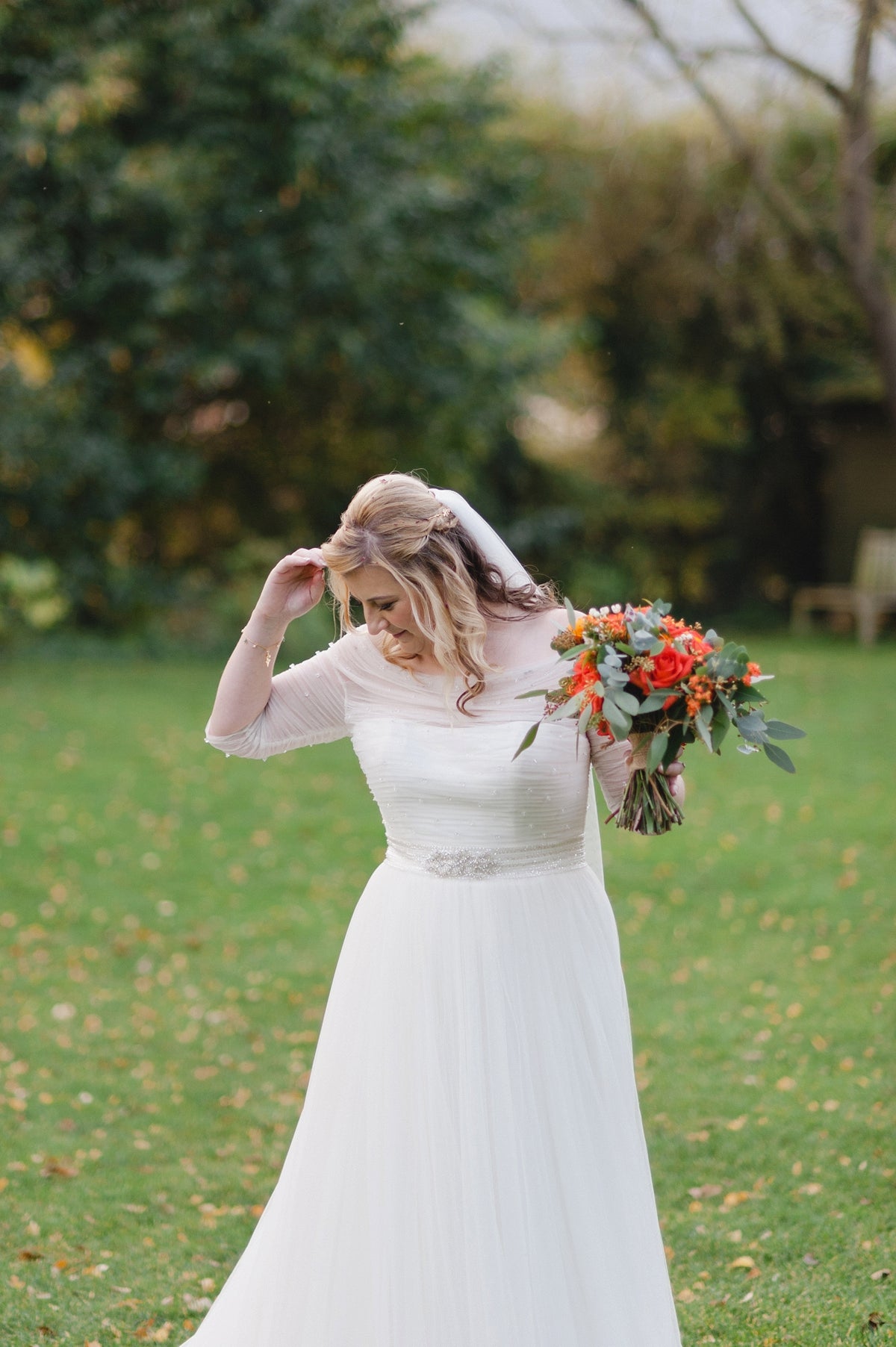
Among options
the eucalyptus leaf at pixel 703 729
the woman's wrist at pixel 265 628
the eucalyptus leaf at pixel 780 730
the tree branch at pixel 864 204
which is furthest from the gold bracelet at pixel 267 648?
the tree branch at pixel 864 204

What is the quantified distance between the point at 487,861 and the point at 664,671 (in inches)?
24.7

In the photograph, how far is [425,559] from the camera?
9.77 feet

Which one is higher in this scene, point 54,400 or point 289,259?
point 289,259

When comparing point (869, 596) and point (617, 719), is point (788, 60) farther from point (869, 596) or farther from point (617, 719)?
point (617, 719)

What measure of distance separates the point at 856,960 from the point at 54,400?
36.4 feet

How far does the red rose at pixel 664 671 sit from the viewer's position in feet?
8.98

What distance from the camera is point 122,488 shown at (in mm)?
15664

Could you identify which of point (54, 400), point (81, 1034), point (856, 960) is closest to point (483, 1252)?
point (81, 1034)

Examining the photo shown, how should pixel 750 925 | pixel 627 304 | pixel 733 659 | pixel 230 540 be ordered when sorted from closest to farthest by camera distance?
pixel 733 659
pixel 750 925
pixel 230 540
pixel 627 304

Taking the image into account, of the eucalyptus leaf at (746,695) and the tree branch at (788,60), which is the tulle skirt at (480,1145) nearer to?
the eucalyptus leaf at (746,695)

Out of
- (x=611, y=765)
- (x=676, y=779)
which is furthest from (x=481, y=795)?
(x=676, y=779)

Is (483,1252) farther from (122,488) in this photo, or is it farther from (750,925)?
(122,488)

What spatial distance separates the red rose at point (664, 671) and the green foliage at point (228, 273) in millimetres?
13025

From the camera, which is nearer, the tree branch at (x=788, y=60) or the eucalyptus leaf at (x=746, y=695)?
the eucalyptus leaf at (x=746, y=695)
